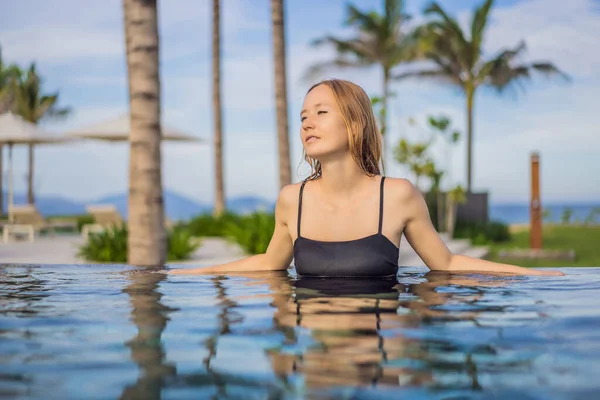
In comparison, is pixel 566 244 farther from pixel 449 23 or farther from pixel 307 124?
pixel 307 124

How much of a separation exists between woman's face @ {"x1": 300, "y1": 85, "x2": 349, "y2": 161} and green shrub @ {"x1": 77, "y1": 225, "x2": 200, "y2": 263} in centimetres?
800

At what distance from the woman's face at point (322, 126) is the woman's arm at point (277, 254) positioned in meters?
0.46

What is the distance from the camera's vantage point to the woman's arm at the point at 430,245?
3693mm

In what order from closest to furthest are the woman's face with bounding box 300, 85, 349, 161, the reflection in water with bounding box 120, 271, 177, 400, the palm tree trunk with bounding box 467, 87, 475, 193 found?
the reflection in water with bounding box 120, 271, 177, 400, the woman's face with bounding box 300, 85, 349, 161, the palm tree trunk with bounding box 467, 87, 475, 193

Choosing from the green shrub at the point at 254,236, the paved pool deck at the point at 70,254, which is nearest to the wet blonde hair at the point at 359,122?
the paved pool deck at the point at 70,254

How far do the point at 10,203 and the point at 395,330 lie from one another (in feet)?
65.3

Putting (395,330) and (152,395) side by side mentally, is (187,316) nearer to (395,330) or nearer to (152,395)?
(395,330)

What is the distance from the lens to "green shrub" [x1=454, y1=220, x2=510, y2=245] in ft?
73.7

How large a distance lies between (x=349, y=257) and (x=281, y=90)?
9.45 meters

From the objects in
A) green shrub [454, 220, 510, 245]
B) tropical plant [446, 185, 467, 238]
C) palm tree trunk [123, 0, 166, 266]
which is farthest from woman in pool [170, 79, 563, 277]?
tropical plant [446, 185, 467, 238]

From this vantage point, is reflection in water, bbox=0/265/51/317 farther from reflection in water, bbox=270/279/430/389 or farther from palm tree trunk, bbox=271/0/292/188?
palm tree trunk, bbox=271/0/292/188

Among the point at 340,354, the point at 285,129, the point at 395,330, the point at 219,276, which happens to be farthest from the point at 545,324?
the point at 285,129

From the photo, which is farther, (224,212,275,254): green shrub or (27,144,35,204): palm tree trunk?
(27,144,35,204): palm tree trunk

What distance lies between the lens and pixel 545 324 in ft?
7.59
